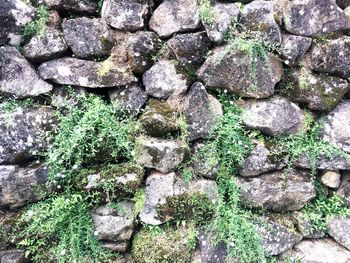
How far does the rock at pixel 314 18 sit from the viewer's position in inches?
149

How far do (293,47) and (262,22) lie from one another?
1.43ft

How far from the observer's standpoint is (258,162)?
394 cm

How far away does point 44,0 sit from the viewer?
3811mm

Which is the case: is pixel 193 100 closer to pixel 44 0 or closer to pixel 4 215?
pixel 44 0

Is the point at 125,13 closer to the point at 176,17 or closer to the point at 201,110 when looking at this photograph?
the point at 176,17

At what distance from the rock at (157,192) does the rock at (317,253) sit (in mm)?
1520

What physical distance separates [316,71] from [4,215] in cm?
381

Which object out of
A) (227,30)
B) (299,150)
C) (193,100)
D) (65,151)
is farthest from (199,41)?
(65,151)

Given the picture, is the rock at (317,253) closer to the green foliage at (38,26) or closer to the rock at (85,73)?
the rock at (85,73)

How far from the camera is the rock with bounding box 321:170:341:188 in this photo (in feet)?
13.4

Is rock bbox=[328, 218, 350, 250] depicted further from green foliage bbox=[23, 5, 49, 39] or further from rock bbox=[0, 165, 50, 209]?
green foliage bbox=[23, 5, 49, 39]

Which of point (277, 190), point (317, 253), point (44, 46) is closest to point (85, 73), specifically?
point (44, 46)

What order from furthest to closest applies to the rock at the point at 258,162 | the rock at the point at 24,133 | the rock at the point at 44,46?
the rock at the point at 258,162 → the rock at the point at 44,46 → the rock at the point at 24,133

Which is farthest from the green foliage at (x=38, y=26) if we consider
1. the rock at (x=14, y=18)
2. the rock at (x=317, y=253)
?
the rock at (x=317, y=253)
